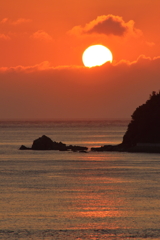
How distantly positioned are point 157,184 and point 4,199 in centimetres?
1844

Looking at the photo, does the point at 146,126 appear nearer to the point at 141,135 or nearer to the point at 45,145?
the point at 141,135

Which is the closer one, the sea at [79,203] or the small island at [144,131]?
the sea at [79,203]

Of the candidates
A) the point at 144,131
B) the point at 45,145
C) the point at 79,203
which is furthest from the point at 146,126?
the point at 79,203

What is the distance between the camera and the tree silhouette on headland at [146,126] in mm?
120312

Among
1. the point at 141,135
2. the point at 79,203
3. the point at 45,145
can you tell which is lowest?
the point at 79,203

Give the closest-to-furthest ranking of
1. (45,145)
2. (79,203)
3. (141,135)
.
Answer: (79,203) < (141,135) < (45,145)

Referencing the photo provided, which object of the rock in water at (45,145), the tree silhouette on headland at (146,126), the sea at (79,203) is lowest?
the sea at (79,203)

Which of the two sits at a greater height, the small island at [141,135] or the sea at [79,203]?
the small island at [141,135]

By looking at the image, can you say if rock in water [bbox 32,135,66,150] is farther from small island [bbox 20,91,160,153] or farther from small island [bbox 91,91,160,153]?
small island [bbox 91,91,160,153]

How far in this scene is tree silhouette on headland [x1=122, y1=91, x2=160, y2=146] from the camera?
395 feet

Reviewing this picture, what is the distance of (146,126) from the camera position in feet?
394

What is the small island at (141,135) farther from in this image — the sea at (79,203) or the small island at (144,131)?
the sea at (79,203)

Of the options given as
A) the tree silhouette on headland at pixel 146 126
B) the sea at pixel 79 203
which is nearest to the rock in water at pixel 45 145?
the tree silhouette on headland at pixel 146 126

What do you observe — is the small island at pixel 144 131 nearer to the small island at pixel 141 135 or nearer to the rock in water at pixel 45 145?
the small island at pixel 141 135
